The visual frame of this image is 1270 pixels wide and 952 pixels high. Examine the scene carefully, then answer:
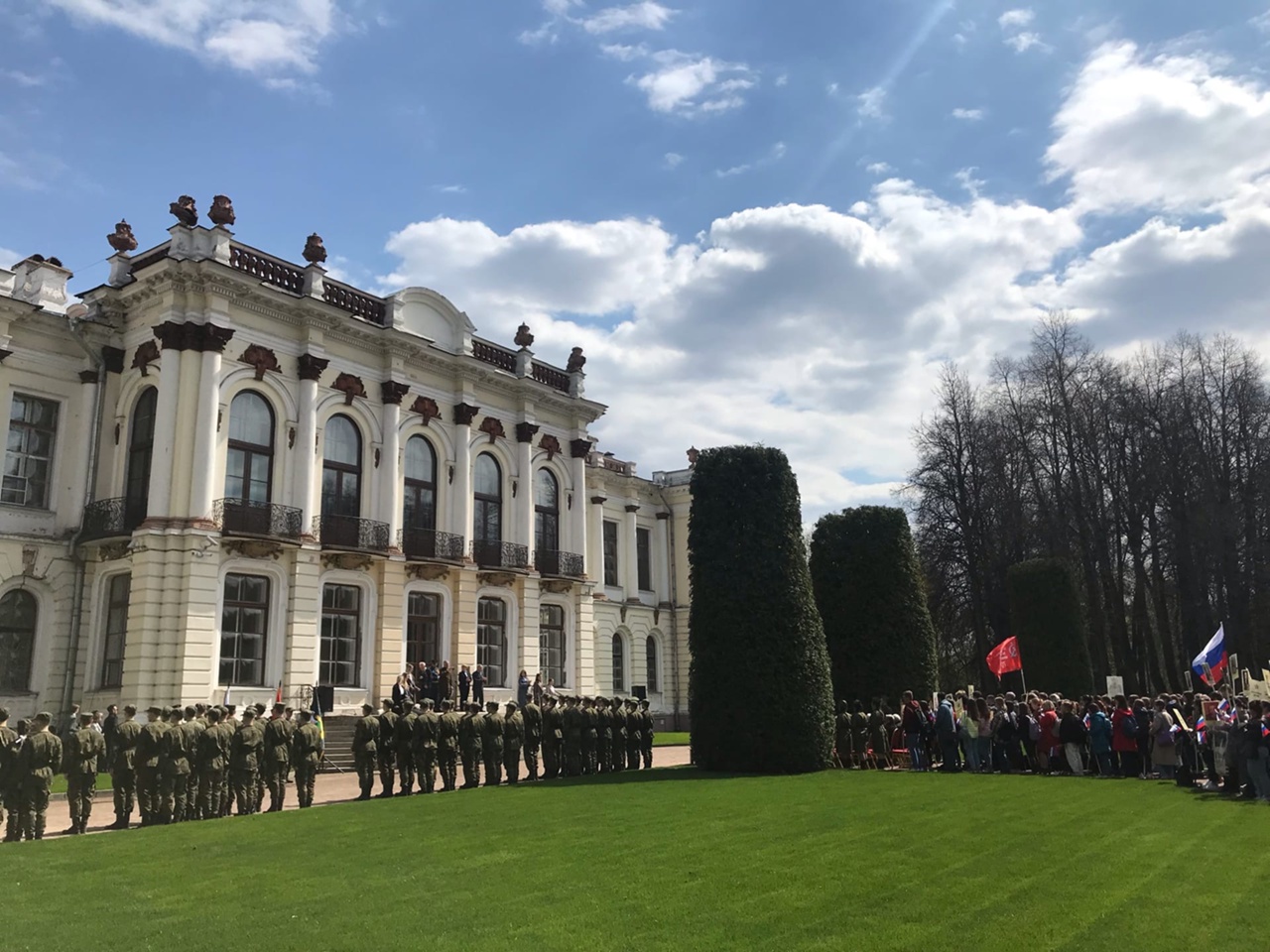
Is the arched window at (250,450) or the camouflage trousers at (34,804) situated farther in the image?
the arched window at (250,450)

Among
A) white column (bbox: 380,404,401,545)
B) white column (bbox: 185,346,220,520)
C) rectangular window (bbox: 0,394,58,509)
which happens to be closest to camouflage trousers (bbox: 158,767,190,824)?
white column (bbox: 185,346,220,520)

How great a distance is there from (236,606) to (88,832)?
10624mm

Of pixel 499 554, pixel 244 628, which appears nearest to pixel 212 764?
pixel 244 628

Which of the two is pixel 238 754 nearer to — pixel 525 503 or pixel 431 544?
pixel 431 544

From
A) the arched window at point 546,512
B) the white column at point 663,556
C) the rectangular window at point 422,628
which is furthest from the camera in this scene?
the white column at point 663,556

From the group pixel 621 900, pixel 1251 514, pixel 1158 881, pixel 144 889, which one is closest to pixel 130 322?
pixel 144 889

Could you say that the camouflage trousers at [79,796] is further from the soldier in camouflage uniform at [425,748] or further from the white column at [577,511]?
the white column at [577,511]

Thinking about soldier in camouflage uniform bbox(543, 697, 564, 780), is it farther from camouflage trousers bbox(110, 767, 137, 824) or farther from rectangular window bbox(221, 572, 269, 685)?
rectangular window bbox(221, 572, 269, 685)

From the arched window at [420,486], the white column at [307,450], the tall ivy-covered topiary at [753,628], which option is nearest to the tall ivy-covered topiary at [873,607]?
the tall ivy-covered topiary at [753,628]

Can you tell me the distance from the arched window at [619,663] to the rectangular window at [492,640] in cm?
1075

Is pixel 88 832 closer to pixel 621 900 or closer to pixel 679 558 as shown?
pixel 621 900

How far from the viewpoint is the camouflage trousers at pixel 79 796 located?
1197 cm

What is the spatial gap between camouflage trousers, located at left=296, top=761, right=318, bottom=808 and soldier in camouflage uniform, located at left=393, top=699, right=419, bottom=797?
1503 mm

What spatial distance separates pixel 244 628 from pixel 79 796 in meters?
10.6
